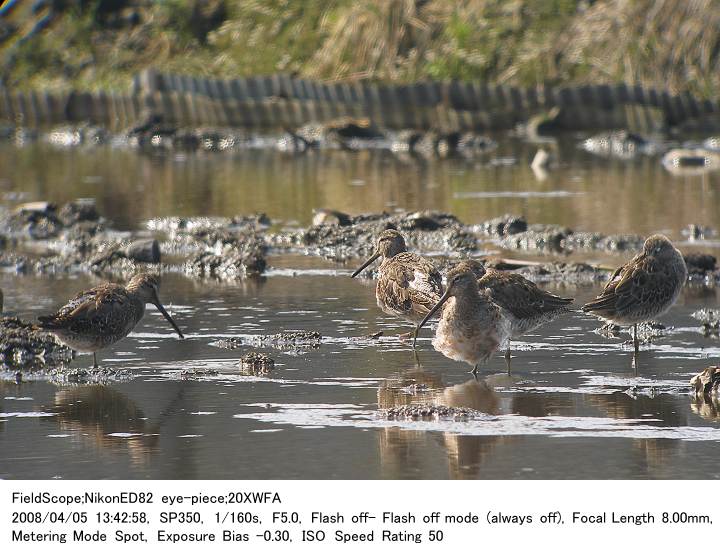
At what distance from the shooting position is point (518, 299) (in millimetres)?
11086

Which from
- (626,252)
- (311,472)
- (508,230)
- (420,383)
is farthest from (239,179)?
(311,472)

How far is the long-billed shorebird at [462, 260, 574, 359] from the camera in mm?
11023

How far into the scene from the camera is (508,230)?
709 inches

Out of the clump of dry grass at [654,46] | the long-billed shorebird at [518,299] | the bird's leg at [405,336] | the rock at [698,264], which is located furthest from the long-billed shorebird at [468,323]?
the clump of dry grass at [654,46]

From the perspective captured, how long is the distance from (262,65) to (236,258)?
28476 millimetres

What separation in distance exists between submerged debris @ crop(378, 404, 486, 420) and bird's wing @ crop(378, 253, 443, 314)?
2160mm

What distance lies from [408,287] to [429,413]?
2.65m

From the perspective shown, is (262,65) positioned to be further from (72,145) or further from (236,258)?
(236,258)

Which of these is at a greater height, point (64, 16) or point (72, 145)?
point (64, 16)

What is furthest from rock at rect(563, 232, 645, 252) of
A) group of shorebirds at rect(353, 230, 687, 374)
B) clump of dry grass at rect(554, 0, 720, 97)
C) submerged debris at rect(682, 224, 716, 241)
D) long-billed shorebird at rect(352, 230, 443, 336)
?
clump of dry grass at rect(554, 0, 720, 97)

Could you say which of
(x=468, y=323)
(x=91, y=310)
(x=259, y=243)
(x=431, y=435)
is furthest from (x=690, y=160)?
(x=431, y=435)

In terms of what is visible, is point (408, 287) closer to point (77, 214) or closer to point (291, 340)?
point (291, 340)

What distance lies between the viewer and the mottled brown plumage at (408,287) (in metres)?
11.7

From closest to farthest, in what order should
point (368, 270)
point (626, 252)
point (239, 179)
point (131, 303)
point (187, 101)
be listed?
point (131, 303) → point (368, 270) → point (626, 252) → point (239, 179) → point (187, 101)
